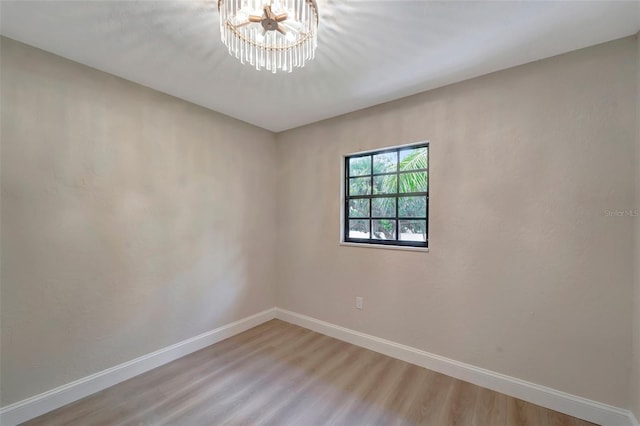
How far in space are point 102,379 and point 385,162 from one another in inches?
121

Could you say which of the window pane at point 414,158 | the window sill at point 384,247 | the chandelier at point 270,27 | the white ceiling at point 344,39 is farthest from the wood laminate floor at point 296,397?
the white ceiling at point 344,39

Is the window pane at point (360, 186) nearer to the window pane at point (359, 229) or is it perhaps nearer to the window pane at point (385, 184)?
the window pane at point (385, 184)

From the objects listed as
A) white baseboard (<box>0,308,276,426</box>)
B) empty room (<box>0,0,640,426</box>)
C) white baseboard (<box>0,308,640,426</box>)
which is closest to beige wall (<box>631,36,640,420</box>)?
empty room (<box>0,0,640,426</box>)

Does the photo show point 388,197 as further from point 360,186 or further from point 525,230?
point 525,230

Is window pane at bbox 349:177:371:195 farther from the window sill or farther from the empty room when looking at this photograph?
the window sill

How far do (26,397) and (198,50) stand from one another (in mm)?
2576

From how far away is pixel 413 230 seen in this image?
247 cm

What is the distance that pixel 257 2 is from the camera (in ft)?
4.06

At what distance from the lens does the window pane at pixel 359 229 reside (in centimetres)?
280

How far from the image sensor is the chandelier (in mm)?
1241

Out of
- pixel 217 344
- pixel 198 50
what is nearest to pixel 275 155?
pixel 198 50

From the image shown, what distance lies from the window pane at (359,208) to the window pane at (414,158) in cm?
54

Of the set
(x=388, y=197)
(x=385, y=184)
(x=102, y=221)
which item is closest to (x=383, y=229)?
(x=388, y=197)

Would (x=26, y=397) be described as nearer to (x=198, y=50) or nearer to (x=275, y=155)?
(x=198, y=50)
